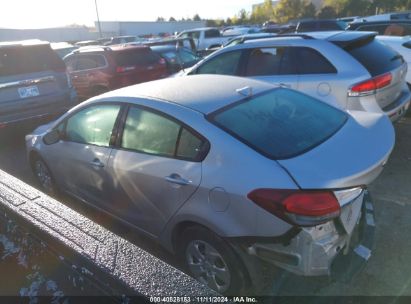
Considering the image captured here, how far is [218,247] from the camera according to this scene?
2.53 m

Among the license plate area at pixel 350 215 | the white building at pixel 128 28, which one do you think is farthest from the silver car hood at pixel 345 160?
the white building at pixel 128 28

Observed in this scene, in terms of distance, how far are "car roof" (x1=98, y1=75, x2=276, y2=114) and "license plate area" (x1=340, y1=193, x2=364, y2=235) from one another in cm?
117

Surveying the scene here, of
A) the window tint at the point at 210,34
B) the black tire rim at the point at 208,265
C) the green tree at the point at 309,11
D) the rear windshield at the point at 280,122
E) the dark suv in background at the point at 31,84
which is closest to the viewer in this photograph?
the rear windshield at the point at 280,122

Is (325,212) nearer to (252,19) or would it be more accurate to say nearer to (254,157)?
(254,157)

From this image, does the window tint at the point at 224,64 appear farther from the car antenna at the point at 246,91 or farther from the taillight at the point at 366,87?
the car antenna at the point at 246,91

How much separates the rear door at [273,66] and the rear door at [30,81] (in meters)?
3.44

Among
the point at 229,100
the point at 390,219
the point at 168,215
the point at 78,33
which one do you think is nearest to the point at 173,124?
the point at 229,100

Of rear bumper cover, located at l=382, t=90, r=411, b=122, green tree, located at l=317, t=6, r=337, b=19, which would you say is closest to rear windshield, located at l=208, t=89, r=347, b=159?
rear bumper cover, located at l=382, t=90, r=411, b=122

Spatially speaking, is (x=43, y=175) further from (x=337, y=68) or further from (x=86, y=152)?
(x=337, y=68)

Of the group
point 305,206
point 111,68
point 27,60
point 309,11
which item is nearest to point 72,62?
point 111,68

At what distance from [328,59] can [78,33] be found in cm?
5584

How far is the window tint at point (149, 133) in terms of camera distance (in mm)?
2820

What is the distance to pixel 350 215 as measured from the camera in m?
2.36

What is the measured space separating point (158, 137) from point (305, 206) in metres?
1.32
